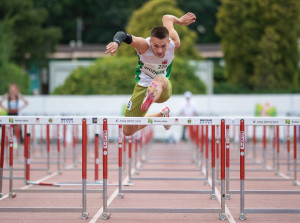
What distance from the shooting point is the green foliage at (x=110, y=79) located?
2606 centimetres

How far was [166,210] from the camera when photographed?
7.23 meters

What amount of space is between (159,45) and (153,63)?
0.47 meters

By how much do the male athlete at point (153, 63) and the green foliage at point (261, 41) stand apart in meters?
32.1

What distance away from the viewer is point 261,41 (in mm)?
41406

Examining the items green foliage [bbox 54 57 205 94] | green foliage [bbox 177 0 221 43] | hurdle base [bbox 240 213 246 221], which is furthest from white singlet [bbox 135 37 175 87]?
green foliage [bbox 177 0 221 43]

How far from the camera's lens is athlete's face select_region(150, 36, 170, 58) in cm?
Result: 739

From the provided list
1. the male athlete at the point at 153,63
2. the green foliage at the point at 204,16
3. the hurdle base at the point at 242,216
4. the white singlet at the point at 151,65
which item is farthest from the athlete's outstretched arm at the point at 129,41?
the green foliage at the point at 204,16

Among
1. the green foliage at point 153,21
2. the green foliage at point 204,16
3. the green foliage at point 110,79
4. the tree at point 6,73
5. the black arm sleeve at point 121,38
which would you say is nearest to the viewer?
the black arm sleeve at point 121,38

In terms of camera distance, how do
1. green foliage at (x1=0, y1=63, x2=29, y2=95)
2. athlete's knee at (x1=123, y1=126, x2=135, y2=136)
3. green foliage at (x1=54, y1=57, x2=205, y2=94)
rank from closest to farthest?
athlete's knee at (x1=123, y1=126, x2=135, y2=136) < green foliage at (x1=54, y1=57, x2=205, y2=94) < green foliage at (x1=0, y1=63, x2=29, y2=95)

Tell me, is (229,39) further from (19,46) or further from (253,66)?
(19,46)

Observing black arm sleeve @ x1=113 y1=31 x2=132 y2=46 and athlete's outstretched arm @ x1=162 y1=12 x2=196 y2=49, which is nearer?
black arm sleeve @ x1=113 y1=31 x2=132 y2=46

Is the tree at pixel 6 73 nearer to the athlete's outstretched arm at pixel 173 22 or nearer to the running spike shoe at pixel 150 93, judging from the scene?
the athlete's outstretched arm at pixel 173 22

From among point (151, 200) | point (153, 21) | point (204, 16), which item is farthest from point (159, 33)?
point (204, 16)

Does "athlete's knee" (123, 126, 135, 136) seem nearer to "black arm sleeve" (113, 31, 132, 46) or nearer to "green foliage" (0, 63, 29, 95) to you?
"black arm sleeve" (113, 31, 132, 46)
